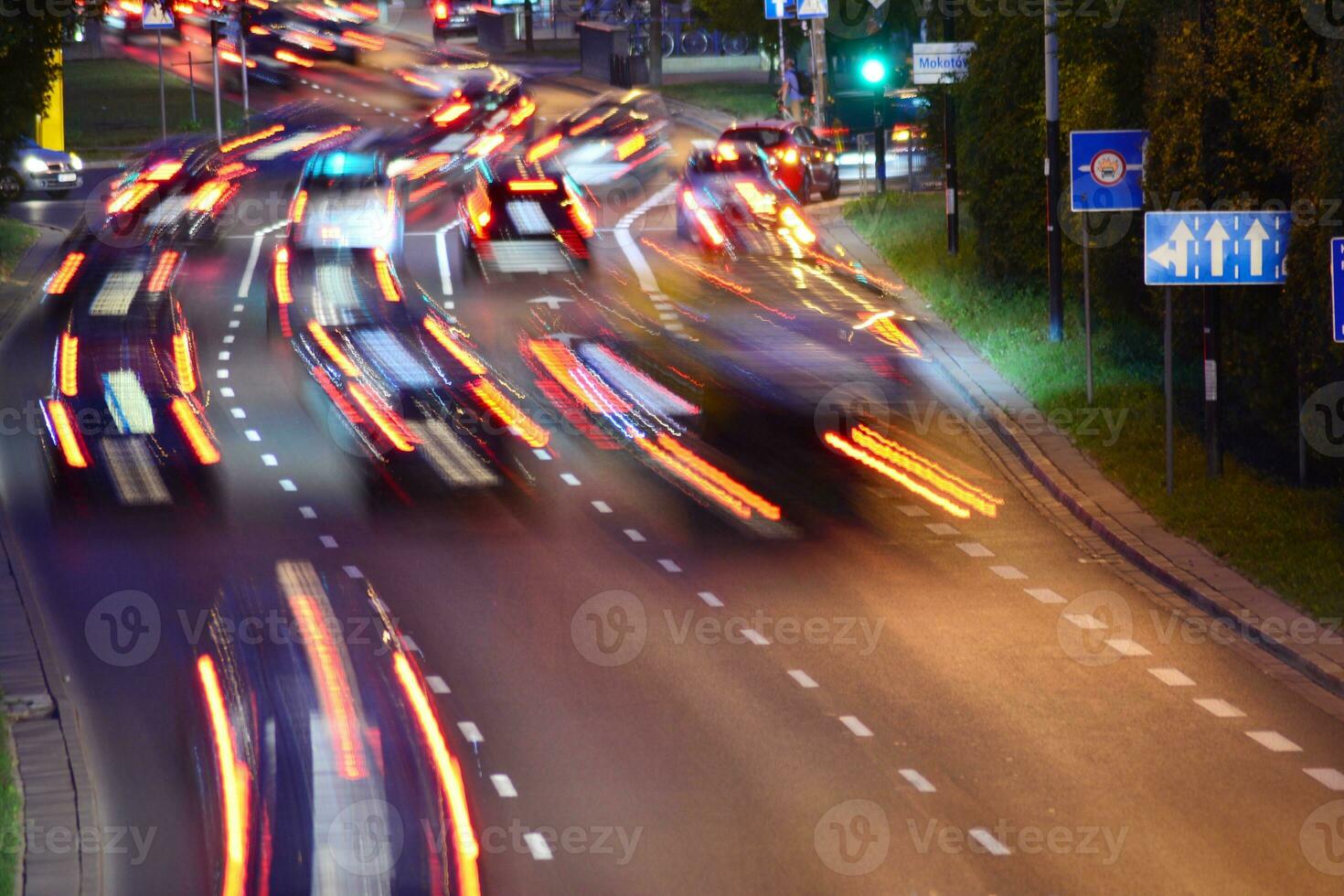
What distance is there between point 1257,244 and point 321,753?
363 inches

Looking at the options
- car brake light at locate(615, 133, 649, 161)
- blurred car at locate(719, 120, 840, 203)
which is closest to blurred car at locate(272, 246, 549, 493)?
blurred car at locate(719, 120, 840, 203)

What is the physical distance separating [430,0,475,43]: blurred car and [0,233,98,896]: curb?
63.2m

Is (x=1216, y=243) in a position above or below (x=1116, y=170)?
below

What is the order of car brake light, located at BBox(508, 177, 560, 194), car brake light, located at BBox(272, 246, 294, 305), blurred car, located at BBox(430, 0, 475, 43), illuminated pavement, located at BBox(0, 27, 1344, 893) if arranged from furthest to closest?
blurred car, located at BBox(430, 0, 475, 43)
car brake light, located at BBox(508, 177, 560, 194)
car brake light, located at BBox(272, 246, 294, 305)
illuminated pavement, located at BBox(0, 27, 1344, 893)

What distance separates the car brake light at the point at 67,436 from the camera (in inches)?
809

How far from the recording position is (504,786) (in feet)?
37.9

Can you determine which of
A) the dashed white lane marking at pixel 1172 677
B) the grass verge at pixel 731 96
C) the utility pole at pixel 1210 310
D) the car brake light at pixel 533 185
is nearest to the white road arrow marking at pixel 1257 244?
the utility pole at pixel 1210 310

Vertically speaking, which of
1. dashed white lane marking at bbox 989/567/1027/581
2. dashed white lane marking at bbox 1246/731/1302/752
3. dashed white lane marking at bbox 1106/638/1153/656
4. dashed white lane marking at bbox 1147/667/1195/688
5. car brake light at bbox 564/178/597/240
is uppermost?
car brake light at bbox 564/178/597/240

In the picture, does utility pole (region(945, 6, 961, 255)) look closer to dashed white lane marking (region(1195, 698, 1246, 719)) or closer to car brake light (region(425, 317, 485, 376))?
car brake light (region(425, 317, 485, 376))

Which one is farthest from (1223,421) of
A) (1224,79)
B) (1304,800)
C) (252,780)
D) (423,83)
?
(423,83)

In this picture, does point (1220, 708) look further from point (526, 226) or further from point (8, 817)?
point (526, 226)

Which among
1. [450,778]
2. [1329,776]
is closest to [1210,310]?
[1329,776]

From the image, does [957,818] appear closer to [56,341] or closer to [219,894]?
[219,894]

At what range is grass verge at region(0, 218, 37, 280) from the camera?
3325 centimetres
